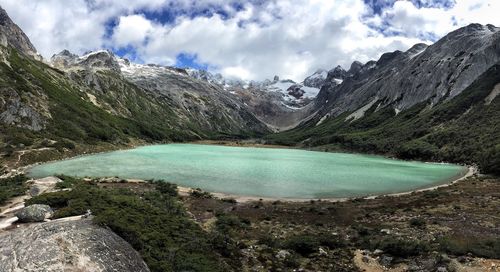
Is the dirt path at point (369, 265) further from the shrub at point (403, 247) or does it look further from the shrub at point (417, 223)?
the shrub at point (417, 223)

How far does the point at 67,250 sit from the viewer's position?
1712 cm

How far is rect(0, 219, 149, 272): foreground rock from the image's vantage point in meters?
16.3

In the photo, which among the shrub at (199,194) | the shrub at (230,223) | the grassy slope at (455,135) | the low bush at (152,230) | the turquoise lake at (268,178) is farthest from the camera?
the grassy slope at (455,135)

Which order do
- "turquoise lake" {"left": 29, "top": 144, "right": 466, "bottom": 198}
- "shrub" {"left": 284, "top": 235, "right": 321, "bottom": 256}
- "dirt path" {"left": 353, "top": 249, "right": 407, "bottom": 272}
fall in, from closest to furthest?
"dirt path" {"left": 353, "top": 249, "right": 407, "bottom": 272}
"shrub" {"left": 284, "top": 235, "right": 321, "bottom": 256}
"turquoise lake" {"left": 29, "top": 144, "right": 466, "bottom": 198}

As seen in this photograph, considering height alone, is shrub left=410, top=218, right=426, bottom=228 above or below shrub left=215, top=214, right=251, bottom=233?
above

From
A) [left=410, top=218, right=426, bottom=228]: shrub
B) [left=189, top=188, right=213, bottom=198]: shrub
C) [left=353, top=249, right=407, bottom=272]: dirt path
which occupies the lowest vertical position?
[left=353, top=249, right=407, bottom=272]: dirt path

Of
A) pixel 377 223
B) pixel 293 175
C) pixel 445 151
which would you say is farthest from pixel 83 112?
pixel 377 223

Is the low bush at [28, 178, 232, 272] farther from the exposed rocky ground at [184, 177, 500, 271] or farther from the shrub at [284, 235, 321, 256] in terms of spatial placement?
the shrub at [284, 235, 321, 256]

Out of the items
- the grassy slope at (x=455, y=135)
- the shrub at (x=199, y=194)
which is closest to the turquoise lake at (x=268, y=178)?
the shrub at (x=199, y=194)

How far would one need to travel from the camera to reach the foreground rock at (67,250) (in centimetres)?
1631

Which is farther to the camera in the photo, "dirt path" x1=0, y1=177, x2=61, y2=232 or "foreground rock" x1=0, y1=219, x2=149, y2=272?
"dirt path" x1=0, y1=177, x2=61, y2=232

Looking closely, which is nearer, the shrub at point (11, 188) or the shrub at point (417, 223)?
the shrub at point (417, 223)

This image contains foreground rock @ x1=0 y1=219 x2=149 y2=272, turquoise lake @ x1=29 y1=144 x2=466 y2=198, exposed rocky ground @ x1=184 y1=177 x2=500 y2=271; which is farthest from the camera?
turquoise lake @ x1=29 y1=144 x2=466 y2=198

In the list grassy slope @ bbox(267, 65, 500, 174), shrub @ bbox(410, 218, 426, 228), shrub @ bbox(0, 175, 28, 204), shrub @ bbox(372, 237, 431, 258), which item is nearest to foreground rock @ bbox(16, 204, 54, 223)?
shrub @ bbox(0, 175, 28, 204)
